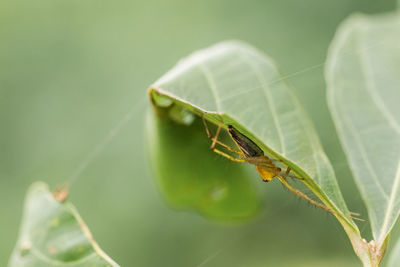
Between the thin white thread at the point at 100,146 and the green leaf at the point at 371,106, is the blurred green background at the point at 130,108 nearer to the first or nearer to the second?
the thin white thread at the point at 100,146

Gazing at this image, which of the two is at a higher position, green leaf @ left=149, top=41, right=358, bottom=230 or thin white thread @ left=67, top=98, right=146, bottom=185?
green leaf @ left=149, top=41, right=358, bottom=230

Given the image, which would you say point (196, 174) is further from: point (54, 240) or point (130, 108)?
point (130, 108)

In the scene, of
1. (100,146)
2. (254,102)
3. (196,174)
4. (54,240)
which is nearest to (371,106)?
(254,102)

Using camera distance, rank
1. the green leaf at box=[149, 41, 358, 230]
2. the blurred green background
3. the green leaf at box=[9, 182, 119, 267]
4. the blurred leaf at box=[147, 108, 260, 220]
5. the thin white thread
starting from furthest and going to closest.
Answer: the thin white thread → the blurred green background → the blurred leaf at box=[147, 108, 260, 220] → the green leaf at box=[9, 182, 119, 267] → the green leaf at box=[149, 41, 358, 230]

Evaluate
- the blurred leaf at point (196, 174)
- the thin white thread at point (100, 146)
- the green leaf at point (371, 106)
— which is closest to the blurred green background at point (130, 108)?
the thin white thread at point (100, 146)

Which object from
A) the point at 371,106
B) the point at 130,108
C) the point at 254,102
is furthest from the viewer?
Answer: the point at 130,108

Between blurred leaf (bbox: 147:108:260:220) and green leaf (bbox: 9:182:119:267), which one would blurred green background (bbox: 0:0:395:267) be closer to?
blurred leaf (bbox: 147:108:260:220)

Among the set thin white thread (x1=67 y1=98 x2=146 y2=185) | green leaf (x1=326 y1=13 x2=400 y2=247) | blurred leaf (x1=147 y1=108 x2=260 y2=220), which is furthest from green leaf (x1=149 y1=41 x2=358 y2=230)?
thin white thread (x1=67 y1=98 x2=146 y2=185)
